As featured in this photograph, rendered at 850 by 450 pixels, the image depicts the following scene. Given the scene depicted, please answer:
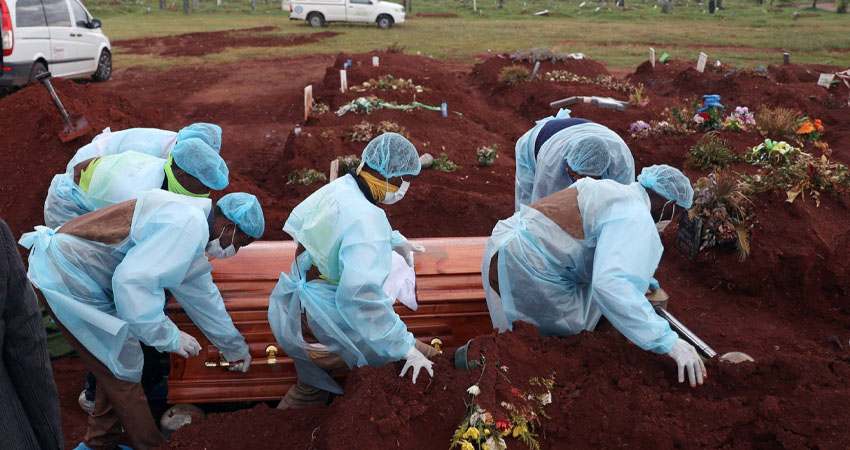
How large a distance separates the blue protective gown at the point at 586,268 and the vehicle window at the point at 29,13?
32.0 ft

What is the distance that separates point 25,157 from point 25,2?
489cm

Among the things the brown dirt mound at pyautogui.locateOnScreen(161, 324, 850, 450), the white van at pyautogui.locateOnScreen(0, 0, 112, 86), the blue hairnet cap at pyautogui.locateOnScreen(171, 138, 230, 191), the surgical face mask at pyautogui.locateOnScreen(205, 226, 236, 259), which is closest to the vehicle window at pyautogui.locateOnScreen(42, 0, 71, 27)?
the white van at pyautogui.locateOnScreen(0, 0, 112, 86)

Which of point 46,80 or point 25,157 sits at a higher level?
point 46,80

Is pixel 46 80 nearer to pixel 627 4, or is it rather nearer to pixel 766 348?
pixel 766 348

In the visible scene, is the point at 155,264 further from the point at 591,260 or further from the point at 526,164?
the point at 526,164

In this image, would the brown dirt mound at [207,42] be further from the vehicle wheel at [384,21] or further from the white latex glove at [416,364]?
the white latex glove at [416,364]

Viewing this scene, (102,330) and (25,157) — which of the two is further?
(25,157)

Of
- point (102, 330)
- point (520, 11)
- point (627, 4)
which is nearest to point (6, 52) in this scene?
point (102, 330)

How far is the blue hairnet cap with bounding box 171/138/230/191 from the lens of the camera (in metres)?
3.59

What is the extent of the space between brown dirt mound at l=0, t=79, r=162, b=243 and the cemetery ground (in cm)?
2

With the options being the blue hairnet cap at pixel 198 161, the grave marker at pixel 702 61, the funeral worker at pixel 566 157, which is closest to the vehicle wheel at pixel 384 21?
the grave marker at pixel 702 61

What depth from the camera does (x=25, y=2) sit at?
34.1 feet

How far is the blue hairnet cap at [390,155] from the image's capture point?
10.4ft

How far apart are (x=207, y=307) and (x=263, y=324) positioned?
0.36m
